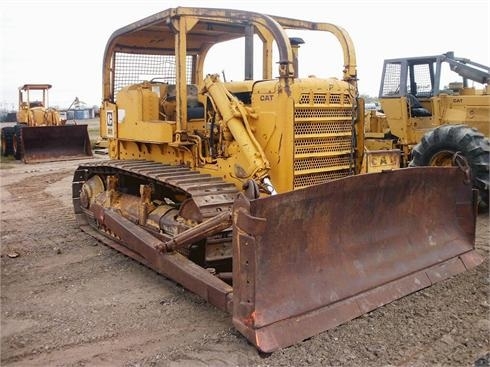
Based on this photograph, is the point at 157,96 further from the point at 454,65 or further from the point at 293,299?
the point at 454,65

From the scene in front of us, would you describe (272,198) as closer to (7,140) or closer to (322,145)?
(322,145)

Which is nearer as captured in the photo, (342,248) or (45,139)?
(342,248)

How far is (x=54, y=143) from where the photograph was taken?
53.1 feet

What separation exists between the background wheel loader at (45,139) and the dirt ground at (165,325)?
36.5 feet

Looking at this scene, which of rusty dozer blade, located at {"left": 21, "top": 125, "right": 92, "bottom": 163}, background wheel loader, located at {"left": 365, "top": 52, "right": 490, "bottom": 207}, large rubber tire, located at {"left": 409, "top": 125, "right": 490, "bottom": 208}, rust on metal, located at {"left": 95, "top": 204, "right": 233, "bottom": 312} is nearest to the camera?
rust on metal, located at {"left": 95, "top": 204, "right": 233, "bottom": 312}

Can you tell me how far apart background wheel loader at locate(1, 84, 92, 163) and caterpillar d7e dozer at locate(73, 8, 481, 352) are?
1027 centimetres

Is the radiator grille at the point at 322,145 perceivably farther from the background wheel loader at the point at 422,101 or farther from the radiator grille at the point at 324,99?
the background wheel loader at the point at 422,101

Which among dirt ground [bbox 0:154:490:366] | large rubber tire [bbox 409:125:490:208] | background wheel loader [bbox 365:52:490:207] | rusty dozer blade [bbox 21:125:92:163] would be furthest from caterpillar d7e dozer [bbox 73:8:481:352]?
rusty dozer blade [bbox 21:125:92:163]

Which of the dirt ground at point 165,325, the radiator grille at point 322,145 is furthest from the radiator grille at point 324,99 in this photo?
the dirt ground at point 165,325

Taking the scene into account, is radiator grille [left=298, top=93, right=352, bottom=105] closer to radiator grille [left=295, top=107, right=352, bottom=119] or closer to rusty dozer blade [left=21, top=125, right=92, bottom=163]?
radiator grille [left=295, top=107, right=352, bottom=119]

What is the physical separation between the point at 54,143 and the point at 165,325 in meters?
13.6

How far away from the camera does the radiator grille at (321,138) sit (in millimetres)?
4805

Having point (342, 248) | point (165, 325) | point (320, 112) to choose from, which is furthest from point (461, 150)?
point (165, 325)

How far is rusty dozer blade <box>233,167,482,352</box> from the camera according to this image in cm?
342
